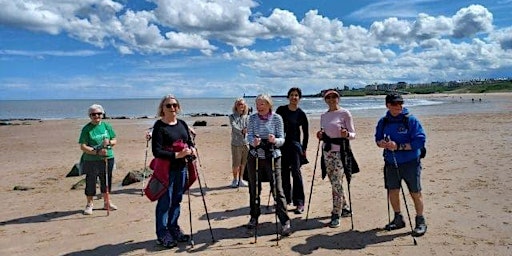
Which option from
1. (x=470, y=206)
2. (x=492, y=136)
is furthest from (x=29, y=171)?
(x=492, y=136)

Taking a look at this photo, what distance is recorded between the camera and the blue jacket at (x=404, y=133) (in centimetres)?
600

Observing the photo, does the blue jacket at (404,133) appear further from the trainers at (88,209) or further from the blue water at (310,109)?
the blue water at (310,109)

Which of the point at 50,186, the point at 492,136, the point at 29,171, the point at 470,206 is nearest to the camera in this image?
the point at 470,206

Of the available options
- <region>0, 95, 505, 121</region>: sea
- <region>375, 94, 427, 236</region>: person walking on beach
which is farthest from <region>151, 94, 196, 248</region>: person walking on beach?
<region>0, 95, 505, 121</region>: sea

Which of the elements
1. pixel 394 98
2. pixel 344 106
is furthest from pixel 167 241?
pixel 344 106

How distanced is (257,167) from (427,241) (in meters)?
2.66

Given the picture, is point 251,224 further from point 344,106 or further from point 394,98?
point 344,106

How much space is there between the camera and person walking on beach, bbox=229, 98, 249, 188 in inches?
379

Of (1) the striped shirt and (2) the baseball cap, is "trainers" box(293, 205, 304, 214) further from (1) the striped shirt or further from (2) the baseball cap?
(2) the baseball cap

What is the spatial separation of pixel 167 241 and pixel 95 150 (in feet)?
9.16

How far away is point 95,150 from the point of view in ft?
25.8

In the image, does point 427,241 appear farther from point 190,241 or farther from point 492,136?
point 492,136

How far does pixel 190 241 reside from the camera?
630cm

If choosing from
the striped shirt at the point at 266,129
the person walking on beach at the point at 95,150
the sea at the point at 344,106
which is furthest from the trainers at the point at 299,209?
the sea at the point at 344,106
